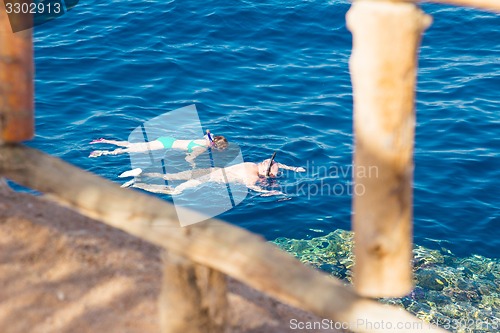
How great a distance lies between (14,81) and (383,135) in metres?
1.90

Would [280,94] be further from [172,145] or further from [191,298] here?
[191,298]

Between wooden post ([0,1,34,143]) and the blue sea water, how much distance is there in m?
4.85

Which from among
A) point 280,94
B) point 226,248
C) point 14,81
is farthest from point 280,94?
point 226,248

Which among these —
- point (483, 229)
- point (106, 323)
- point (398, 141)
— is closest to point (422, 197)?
point (483, 229)

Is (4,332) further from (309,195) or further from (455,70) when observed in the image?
(455,70)

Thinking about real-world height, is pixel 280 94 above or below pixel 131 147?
above

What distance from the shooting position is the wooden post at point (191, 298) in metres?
3.03

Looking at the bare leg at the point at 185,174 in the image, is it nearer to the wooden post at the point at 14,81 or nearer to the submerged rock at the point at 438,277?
the submerged rock at the point at 438,277

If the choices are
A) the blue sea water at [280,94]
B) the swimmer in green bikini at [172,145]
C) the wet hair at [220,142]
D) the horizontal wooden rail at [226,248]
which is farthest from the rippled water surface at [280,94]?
the horizontal wooden rail at [226,248]

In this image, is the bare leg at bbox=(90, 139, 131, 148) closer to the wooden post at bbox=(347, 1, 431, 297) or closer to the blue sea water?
the blue sea water

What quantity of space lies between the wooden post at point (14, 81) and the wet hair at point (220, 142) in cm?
575

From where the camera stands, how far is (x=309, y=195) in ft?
29.3

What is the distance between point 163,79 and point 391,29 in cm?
935

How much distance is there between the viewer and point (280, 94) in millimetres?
11086
